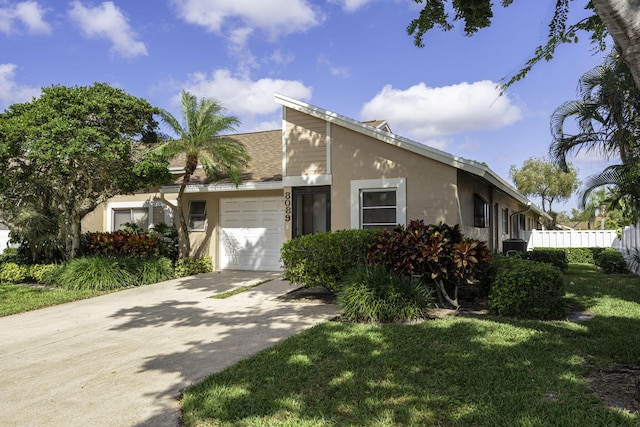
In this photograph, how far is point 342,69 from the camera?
483 inches

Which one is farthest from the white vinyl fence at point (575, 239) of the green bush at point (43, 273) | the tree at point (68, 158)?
the green bush at point (43, 273)

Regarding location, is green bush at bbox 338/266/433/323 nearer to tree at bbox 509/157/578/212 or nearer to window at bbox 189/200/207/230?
window at bbox 189/200/207/230

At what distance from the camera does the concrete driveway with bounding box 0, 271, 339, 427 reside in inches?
144

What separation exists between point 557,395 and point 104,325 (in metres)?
6.55

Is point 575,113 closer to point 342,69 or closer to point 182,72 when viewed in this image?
point 342,69

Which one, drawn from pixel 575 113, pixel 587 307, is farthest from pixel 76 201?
pixel 575 113

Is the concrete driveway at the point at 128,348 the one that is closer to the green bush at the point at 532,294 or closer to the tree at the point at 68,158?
the green bush at the point at 532,294

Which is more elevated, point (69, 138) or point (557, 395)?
point (69, 138)

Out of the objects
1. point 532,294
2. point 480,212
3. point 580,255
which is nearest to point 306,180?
point 480,212

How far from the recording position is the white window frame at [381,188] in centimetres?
1024

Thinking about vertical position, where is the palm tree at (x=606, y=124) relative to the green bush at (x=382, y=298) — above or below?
above

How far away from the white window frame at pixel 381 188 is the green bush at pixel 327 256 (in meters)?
2.27

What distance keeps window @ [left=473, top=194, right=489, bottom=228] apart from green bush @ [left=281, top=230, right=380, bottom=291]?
16.1ft

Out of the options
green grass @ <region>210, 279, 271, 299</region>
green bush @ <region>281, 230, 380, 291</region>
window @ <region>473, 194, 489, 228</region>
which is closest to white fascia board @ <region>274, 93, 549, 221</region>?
window @ <region>473, 194, 489, 228</region>
